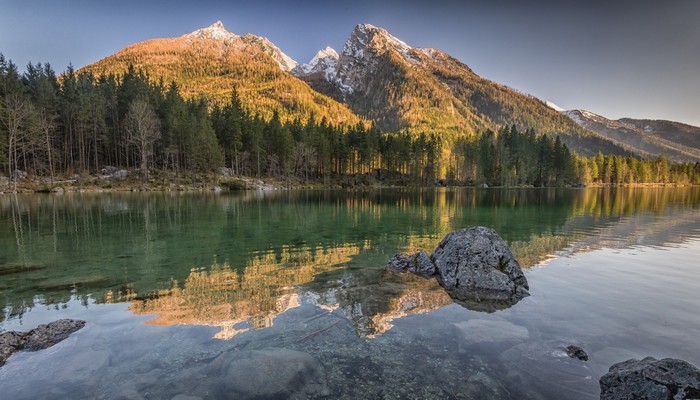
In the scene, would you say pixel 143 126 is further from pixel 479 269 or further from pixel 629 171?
Answer: pixel 629 171

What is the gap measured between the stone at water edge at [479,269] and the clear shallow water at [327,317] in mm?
757

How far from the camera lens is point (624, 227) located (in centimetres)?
3078

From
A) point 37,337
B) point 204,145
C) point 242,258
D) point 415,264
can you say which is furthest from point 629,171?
point 37,337

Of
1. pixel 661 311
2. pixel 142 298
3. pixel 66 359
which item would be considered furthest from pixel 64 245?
pixel 661 311

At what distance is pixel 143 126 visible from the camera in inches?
3039

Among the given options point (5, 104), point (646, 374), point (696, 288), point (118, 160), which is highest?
point (5, 104)

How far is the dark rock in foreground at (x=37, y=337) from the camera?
7844 mm

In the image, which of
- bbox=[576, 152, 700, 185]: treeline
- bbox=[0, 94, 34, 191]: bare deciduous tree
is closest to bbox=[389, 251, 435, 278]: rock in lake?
bbox=[0, 94, 34, 191]: bare deciduous tree

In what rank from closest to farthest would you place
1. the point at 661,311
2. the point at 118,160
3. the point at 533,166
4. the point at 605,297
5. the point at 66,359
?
the point at 66,359, the point at 661,311, the point at 605,297, the point at 118,160, the point at 533,166

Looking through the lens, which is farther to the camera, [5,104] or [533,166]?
[533,166]

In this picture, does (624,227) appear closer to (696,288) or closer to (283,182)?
(696,288)

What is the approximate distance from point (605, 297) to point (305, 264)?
12.7 m

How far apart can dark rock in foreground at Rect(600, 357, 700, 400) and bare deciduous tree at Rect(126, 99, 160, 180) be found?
8744 cm

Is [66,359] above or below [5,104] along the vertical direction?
below
